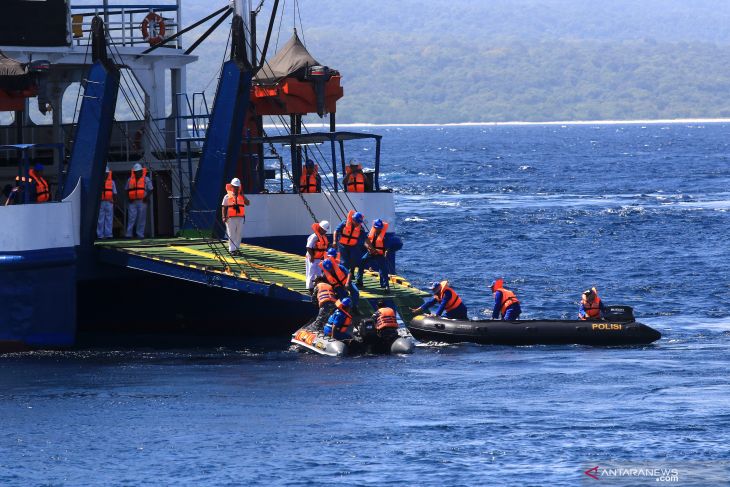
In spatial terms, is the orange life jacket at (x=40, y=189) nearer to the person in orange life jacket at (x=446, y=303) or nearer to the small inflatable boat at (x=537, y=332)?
the person in orange life jacket at (x=446, y=303)

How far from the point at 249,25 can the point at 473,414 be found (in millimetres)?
14698

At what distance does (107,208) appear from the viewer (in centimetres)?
3100

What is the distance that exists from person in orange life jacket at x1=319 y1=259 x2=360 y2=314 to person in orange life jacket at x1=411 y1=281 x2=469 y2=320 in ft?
5.95

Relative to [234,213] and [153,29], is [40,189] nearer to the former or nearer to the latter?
[234,213]

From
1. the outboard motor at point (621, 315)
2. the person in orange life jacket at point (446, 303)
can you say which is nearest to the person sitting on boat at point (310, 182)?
the person in orange life jacket at point (446, 303)

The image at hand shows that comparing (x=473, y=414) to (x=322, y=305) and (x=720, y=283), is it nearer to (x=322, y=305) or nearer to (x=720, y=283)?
(x=322, y=305)

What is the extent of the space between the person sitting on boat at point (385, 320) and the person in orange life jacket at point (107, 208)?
6.55 metres

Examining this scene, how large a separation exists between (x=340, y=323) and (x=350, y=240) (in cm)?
223

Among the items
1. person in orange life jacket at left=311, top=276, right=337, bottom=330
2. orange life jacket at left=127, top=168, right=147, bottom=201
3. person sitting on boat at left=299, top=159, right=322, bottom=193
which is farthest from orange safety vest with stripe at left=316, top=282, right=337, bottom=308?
person sitting on boat at left=299, top=159, right=322, bottom=193

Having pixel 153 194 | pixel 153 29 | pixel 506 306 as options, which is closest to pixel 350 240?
pixel 506 306

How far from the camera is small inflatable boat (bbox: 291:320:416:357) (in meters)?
28.2

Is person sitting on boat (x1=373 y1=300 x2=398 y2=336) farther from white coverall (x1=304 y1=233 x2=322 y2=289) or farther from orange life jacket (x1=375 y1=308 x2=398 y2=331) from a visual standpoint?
white coverall (x1=304 y1=233 x2=322 y2=289)
